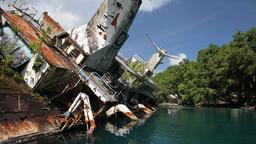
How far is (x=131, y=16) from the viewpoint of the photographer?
50.5m

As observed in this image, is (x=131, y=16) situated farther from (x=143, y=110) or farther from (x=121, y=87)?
(x=143, y=110)

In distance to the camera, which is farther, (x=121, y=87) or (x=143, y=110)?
(x=143, y=110)

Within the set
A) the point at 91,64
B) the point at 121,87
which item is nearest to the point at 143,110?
the point at 121,87

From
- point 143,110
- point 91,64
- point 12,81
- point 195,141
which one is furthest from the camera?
point 143,110

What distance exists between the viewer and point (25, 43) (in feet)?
110

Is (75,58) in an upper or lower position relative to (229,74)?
lower

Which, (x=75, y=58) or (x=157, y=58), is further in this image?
(x=157, y=58)

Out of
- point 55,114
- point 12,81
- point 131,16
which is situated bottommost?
point 55,114

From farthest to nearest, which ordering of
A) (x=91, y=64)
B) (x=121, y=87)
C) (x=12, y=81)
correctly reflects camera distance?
(x=121, y=87) < (x=91, y=64) < (x=12, y=81)

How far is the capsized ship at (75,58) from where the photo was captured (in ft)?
108

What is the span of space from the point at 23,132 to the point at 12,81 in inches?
274

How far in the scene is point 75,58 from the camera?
4694cm

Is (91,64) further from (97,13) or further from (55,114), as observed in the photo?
(55,114)

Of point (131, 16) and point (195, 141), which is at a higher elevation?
point (131, 16)
